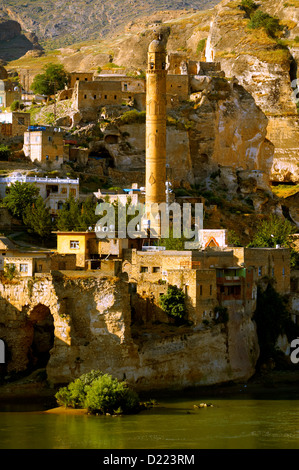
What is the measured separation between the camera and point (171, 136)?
264 feet

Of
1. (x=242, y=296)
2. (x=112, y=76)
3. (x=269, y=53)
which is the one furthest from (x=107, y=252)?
(x=269, y=53)

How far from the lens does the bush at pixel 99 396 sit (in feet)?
151

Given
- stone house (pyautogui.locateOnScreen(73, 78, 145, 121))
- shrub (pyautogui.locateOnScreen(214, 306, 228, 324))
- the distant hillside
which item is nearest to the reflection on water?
shrub (pyautogui.locateOnScreen(214, 306, 228, 324))

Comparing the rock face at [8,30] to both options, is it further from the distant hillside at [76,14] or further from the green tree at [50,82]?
the green tree at [50,82]

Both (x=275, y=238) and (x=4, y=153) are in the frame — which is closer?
(x=275, y=238)

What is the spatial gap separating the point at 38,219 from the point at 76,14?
10857cm

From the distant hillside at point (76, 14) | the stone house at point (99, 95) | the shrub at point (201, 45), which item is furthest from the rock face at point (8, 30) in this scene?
the stone house at point (99, 95)

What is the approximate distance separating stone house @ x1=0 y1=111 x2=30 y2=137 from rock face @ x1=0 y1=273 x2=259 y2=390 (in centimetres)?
2912

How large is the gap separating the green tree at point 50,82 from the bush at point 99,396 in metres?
45.7

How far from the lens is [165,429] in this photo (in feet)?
145

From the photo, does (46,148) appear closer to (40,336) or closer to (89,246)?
(89,246)

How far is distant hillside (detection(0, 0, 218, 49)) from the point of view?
159500 millimetres

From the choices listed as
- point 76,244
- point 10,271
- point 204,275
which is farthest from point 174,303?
point 10,271

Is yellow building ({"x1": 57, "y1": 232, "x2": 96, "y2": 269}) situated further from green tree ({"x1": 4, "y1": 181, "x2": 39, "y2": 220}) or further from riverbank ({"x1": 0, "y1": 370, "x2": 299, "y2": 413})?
green tree ({"x1": 4, "y1": 181, "x2": 39, "y2": 220})
